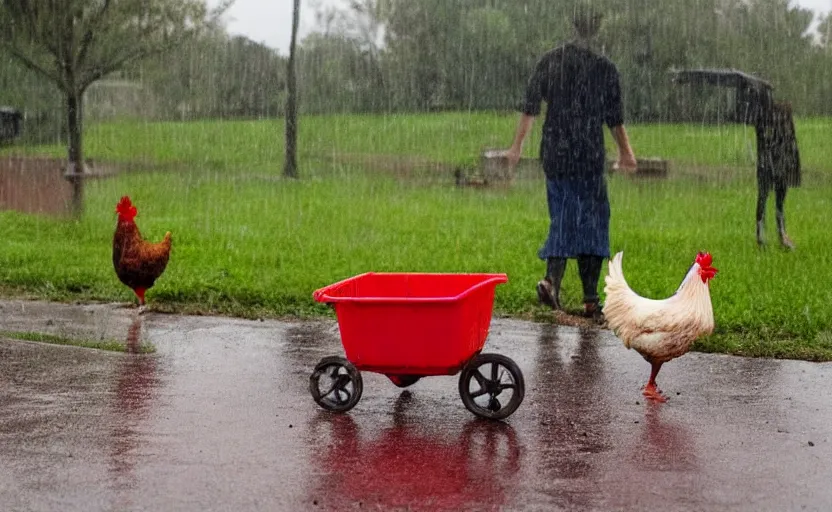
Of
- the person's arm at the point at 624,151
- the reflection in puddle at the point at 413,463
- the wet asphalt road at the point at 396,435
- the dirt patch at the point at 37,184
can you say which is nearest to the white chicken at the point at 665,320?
the wet asphalt road at the point at 396,435

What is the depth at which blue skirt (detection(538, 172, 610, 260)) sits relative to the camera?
908 centimetres

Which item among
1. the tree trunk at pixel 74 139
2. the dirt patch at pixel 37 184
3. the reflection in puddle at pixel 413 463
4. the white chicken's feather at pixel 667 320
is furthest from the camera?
the tree trunk at pixel 74 139

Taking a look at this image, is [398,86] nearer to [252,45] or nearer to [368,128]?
[368,128]

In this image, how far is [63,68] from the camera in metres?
Answer: 21.9

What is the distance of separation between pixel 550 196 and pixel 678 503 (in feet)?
14.9

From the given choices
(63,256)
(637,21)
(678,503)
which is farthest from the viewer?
(637,21)

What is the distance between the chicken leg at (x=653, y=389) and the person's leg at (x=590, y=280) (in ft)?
7.27

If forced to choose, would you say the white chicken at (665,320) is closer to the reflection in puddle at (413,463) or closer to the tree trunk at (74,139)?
the reflection in puddle at (413,463)

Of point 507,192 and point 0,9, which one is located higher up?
point 0,9

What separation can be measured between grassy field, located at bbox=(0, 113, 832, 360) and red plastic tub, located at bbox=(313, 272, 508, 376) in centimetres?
238

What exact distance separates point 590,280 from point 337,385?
10.4 feet

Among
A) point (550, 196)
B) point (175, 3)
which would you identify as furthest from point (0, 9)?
point (550, 196)

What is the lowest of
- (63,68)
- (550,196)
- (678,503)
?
(678,503)

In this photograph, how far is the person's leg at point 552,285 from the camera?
9086mm
